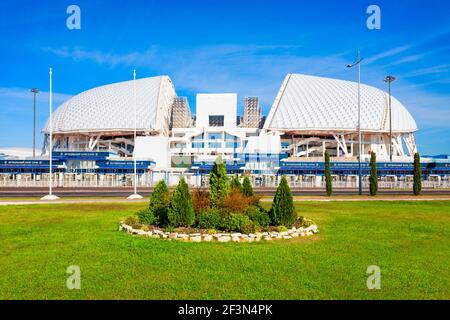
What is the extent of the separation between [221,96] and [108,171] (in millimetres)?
36310

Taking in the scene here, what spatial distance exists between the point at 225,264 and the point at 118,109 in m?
83.9

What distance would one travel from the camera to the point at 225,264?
10.7 meters

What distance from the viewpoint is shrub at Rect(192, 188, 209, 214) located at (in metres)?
16.9

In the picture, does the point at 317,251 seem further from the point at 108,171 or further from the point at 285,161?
the point at 108,171

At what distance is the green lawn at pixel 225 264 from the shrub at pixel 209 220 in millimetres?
2041

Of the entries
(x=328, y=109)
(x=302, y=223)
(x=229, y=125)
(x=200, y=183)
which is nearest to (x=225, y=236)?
(x=302, y=223)

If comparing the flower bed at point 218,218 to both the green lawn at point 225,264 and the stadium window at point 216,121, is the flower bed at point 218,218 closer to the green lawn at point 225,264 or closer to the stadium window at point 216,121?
the green lawn at point 225,264

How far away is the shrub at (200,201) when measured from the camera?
16859 mm

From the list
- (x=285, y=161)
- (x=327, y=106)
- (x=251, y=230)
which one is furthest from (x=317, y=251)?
(x=327, y=106)

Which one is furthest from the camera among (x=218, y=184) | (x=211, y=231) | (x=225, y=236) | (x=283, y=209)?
(x=218, y=184)

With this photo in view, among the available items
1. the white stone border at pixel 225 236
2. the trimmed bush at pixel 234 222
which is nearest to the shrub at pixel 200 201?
the trimmed bush at pixel 234 222

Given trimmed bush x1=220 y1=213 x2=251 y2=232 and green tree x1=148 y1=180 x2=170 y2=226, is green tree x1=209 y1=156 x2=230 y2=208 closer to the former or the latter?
trimmed bush x1=220 y1=213 x2=251 y2=232

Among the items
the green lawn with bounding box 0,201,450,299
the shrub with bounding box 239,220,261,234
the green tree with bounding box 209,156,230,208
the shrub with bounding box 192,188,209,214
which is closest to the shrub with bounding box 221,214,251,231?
the shrub with bounding box 239,220,261,234

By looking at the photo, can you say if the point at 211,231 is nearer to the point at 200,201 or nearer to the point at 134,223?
the point at 200,201
